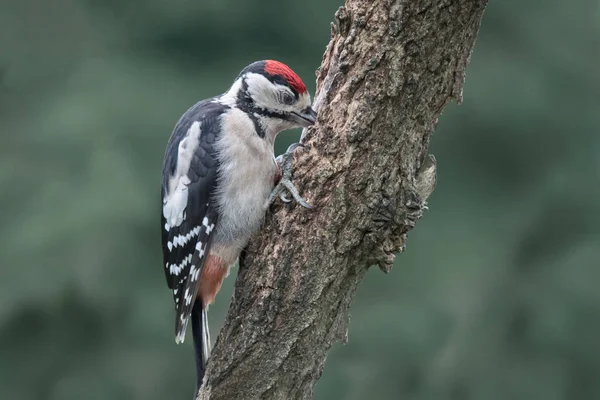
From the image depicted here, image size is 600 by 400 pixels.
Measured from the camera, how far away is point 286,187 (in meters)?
2.11

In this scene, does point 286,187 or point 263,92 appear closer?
point 286,187

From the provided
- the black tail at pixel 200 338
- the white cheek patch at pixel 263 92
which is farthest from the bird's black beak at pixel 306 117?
the black tail at pixel 200 338

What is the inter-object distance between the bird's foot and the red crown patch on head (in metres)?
0.18

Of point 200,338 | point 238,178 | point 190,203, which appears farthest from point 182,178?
point 200,338

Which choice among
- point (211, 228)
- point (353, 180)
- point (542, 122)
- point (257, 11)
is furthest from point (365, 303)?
point (353, 180)

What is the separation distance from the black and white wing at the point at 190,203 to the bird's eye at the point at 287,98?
0.66 ft

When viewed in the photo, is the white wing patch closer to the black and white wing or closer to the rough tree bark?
the black and white wing

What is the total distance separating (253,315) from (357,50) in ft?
2.36

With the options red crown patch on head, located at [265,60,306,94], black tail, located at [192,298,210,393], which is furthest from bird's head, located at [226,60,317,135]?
black tail, located at [192,298,210,393]

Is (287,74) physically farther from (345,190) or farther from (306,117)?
(345,190)

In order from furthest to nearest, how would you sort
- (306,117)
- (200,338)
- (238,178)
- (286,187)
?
(200,338)
(238,178)
(306,117)
(286,187)

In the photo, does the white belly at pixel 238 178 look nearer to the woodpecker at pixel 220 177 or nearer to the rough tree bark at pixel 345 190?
the woodpecker at pixel 220 177

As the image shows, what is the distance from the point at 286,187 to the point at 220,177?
32 cm

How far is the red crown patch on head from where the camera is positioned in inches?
89.5
